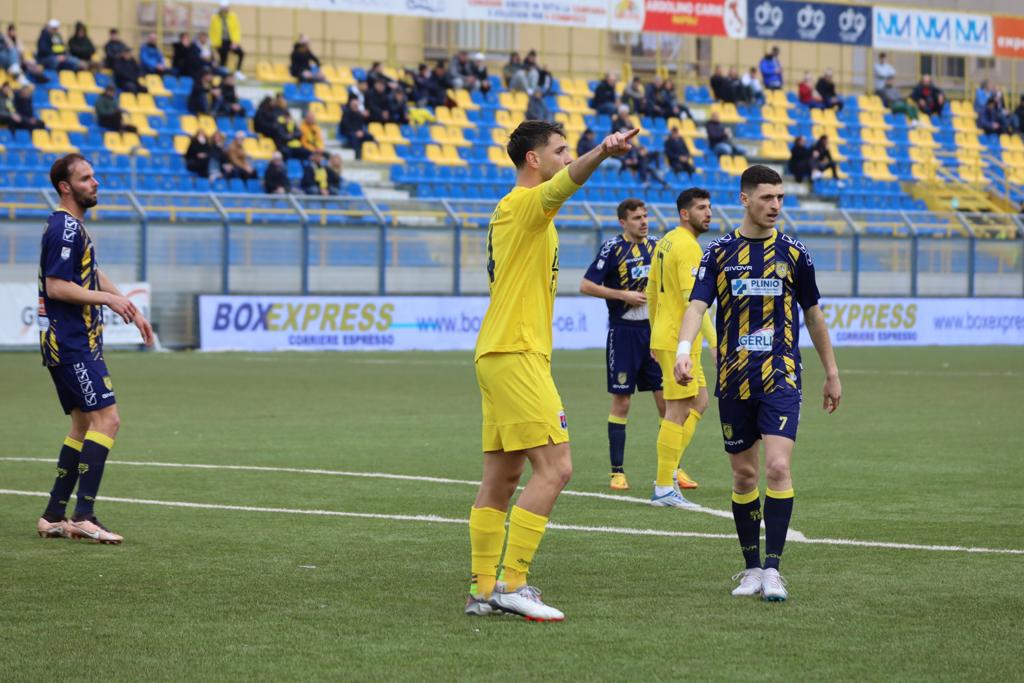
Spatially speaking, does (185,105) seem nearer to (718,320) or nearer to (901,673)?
(718,320)

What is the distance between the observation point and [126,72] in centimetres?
3316

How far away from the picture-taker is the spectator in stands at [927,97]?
1857 inches

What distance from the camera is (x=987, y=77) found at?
169ft

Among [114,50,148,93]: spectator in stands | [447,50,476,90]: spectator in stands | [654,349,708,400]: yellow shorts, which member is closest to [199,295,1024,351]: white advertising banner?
[114,50,148,93]: spectator in stands

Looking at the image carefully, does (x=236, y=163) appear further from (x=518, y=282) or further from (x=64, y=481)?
(x=518, y=282)

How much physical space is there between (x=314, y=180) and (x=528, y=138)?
85.5ft

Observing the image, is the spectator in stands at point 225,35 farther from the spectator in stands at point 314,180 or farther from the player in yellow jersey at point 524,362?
the player in yellow jersey at point 524,362

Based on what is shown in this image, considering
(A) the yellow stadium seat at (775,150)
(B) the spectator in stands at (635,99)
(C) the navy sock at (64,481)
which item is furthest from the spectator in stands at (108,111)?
(C) the navy sock at (64,481)

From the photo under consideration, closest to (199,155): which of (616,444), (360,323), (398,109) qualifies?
(360,323)

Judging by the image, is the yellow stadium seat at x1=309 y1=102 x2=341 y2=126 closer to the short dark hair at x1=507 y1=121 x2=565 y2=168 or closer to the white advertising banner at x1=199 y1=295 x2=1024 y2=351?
the white advertising banner at x1=199 y1=295 x2=1024 y2=351

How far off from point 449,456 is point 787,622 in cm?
657

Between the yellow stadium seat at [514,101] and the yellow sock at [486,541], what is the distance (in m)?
32.6

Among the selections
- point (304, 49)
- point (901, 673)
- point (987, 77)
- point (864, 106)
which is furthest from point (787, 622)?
point (987, 77)

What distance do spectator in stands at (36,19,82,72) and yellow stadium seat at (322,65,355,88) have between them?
21.4 feet
